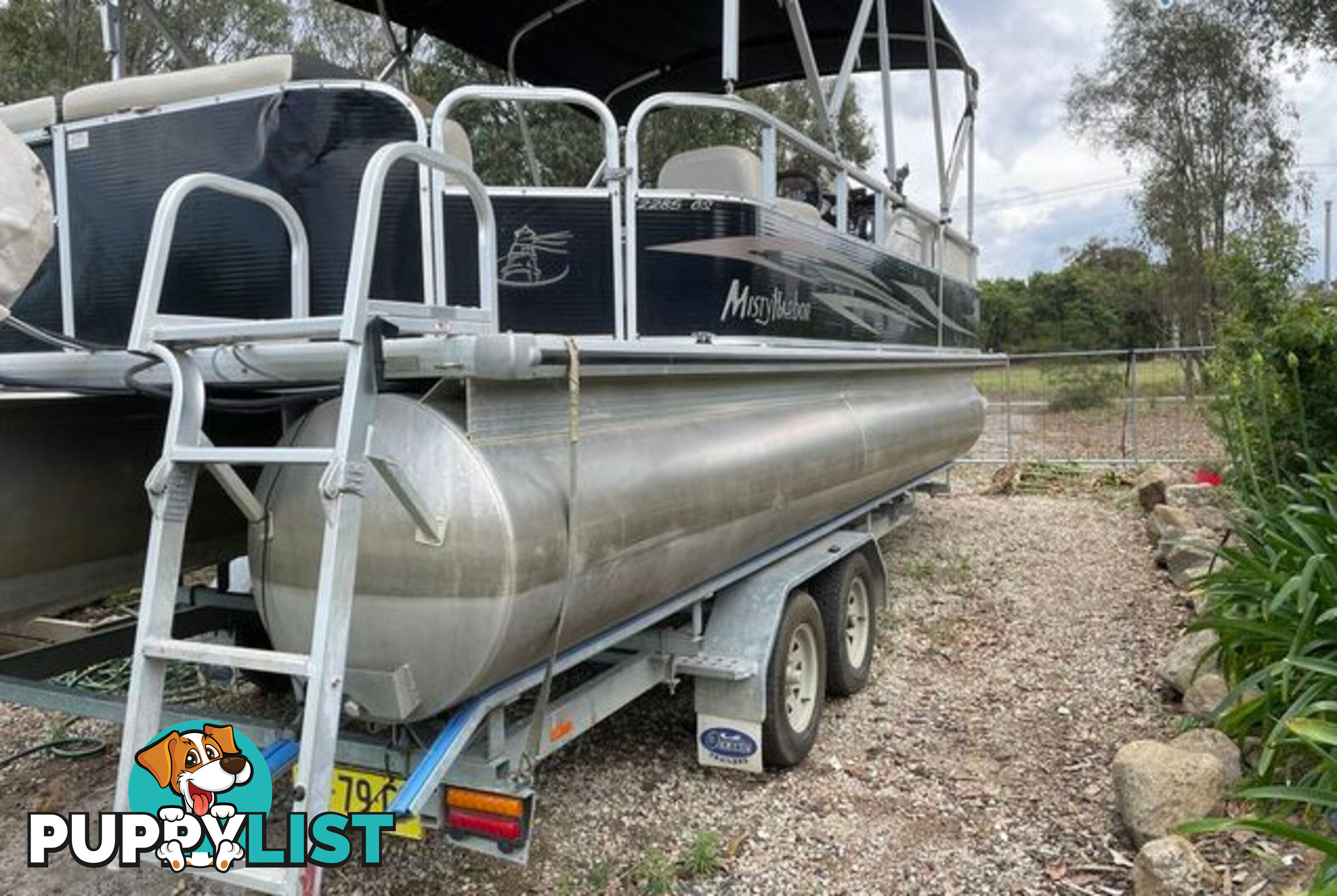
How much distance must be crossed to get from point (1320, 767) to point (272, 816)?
11.5 ft

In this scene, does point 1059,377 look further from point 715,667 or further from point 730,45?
point 715,667

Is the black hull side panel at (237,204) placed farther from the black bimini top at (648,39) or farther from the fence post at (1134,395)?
the fence post at (1134,395)

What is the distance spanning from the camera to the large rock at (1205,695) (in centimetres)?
431

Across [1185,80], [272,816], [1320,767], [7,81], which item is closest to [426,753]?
[272,816]

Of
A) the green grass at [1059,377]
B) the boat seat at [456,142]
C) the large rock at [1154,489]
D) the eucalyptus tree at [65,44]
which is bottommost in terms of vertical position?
the large rock at [1154,489]

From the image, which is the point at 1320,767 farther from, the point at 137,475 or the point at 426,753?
the point at 137,475

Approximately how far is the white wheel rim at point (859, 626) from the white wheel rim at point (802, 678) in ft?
1.97

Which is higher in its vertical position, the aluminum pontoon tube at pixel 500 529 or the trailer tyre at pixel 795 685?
the aluminum pontoon tube at pixel 500 529

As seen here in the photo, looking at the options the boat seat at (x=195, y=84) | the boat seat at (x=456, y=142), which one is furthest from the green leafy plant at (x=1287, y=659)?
the boat seat at (x=195, y=84)

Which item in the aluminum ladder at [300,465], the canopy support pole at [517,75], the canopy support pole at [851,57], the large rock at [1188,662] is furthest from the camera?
the canopy support pole at [517,75]

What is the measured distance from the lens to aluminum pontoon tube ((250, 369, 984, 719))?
2447 millimetres

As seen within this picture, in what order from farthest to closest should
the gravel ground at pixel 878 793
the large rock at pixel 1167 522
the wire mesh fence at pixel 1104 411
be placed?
1. the wire mesh fence at pixel 1104 411
2. the large rock at pixel 1167 522
3. the gravel ground at pixel 878 793

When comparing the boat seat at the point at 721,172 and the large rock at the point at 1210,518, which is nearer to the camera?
the boat seat at the point at 721,172

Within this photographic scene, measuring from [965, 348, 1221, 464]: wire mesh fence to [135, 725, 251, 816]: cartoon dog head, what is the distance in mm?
8821
